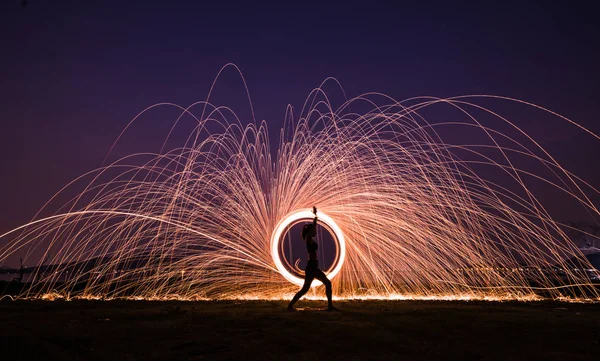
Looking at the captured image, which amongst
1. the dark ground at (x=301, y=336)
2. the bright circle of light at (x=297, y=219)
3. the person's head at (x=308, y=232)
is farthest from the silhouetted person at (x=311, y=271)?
the bright circle of light at (x=297, y=219)

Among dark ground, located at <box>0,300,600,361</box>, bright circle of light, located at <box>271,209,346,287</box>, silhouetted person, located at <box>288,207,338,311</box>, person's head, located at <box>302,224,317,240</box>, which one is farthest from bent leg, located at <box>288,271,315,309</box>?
bright circle of light, located at <box>271,209,346,287</box>

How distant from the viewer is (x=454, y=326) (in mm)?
8141

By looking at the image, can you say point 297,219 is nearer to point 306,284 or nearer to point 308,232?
point 308,232

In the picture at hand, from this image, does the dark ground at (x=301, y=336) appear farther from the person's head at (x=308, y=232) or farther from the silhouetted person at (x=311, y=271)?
the person's head at (x=308, y=232)

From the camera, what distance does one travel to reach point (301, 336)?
23.4 ft

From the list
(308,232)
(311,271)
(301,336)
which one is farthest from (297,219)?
(301,336)

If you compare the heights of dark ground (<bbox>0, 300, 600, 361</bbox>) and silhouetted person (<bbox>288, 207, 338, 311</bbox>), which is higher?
silhouetted person (<bbox>288, 207, 338, 311</bbox>)

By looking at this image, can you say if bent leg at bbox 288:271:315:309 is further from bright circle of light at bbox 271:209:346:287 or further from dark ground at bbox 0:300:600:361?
bright circle of light at bbox 271:209:346:287

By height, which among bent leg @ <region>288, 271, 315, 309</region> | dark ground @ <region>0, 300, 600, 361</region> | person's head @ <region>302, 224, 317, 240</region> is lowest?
dark ground @ <region>0, 300, 600, 361</region>

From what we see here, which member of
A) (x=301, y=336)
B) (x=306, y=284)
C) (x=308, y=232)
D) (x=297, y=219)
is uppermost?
(x=297, y=219)

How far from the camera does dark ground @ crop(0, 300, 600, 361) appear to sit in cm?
603

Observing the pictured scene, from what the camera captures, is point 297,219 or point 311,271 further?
point 297,219

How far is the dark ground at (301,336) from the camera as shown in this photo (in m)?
6.03

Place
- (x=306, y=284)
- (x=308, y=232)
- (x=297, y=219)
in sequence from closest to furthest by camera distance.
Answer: (x=306, y=284) < (x=308, y=232) < (x=297, y=219)
